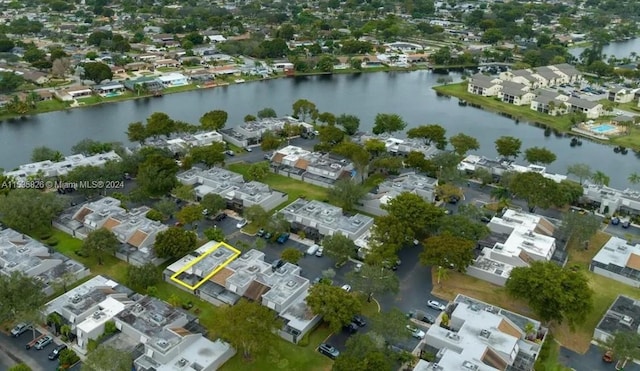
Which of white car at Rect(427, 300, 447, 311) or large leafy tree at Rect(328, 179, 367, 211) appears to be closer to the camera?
white car at Rect(427, 300, 447, 311)

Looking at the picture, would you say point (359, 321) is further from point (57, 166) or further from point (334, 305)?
point (57, 166)

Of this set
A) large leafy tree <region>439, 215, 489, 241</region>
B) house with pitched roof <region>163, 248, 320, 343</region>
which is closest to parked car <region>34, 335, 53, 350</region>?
house with pitched roof <region>163, 248, 320, 343</region>

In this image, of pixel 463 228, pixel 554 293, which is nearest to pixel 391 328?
pixel 554 293

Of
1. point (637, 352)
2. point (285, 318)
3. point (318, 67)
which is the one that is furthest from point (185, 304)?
point (318, 67)

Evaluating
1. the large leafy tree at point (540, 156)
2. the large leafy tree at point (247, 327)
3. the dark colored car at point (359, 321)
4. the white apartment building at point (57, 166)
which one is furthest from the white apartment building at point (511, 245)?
the white apartment building at point (57, 166)

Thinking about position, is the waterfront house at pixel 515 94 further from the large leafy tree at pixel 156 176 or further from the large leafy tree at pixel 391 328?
the large leafy tree at pixel 391 328

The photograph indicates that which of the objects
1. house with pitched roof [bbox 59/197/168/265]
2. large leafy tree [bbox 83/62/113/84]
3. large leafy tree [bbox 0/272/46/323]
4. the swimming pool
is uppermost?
large leafy tree [bbox 83/62/113/84]

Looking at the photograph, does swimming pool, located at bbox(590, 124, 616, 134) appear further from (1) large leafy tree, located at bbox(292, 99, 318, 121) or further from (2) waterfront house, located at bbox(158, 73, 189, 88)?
(2) waterfront house, located at bbox(158, 73, 189, 88)
